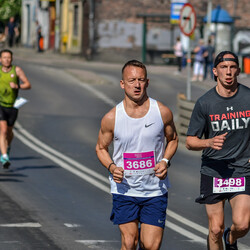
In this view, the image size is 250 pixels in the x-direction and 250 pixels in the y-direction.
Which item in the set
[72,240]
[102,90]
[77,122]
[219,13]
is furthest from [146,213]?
[219,13]

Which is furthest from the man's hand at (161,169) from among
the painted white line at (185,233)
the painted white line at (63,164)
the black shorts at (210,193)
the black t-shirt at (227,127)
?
the painted white line at (63,164)

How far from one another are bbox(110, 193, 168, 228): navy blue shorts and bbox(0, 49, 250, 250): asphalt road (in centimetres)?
190

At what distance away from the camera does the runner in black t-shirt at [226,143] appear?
8.31 m

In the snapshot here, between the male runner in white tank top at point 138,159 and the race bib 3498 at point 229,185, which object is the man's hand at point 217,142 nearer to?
the male runner in white tank top at point 138,159

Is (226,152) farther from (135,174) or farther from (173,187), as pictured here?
(173,187)

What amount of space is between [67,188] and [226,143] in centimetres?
639

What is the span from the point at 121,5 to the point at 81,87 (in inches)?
701

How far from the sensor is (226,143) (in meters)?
8.34

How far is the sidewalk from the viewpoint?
39719 mm

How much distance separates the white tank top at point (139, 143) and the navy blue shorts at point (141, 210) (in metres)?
0.05

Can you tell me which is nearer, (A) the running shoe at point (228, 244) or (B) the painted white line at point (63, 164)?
(A) the running shoe at point (228, 244)

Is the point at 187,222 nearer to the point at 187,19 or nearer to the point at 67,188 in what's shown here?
the point at 67,188

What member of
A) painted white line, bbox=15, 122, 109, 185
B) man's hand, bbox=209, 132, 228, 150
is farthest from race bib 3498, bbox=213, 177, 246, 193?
painted white line, bbox=15, 122, 109, 185

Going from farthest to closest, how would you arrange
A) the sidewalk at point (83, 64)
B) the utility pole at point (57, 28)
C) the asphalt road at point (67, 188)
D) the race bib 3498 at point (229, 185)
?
1. the utility pole at point (57, 28)
2. the sidewalk at point (83, 64)
3. the asphalt road at point (67, 188)
4. the race bib 3498 at point (229, 185)
